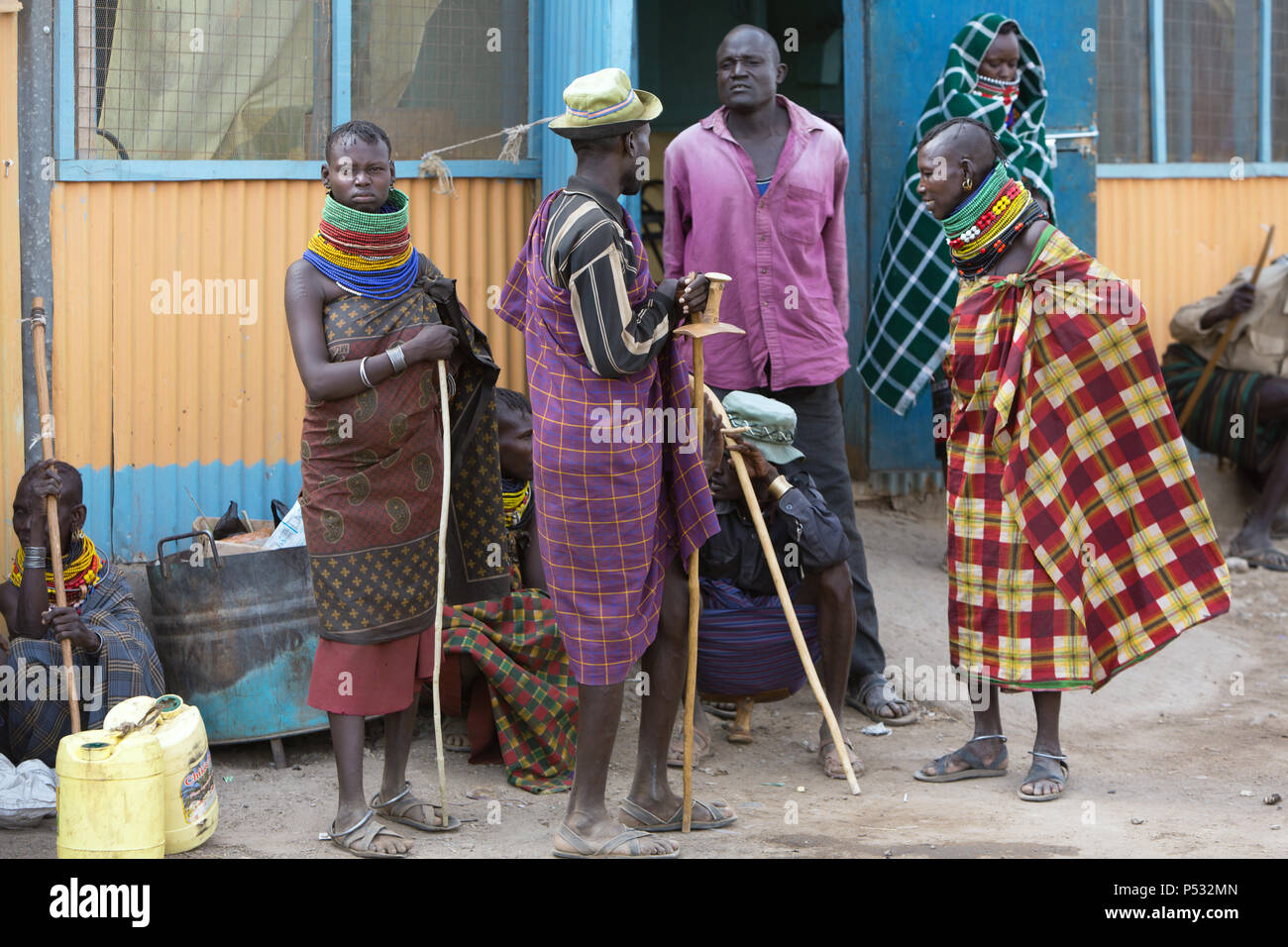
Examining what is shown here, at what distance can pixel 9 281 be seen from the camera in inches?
209

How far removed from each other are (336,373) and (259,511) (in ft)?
6.35

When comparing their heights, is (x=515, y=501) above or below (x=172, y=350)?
below

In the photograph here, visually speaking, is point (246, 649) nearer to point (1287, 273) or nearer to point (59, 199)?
point (59, 199)

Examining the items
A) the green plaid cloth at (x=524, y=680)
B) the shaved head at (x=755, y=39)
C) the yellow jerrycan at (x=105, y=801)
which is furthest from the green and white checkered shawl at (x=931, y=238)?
the yellow jerrycan at (x=105, y=801)

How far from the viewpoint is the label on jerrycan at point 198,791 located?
4156 mm

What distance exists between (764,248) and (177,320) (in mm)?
2378

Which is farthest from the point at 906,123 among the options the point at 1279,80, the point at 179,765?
the point at 179,765

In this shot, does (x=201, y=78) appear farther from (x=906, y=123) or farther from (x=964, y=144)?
(x=906, y=123)

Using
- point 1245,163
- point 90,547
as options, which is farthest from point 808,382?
point 1245,163

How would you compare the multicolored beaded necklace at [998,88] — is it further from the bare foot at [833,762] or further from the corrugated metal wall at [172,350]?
the bare foot at [833,762]

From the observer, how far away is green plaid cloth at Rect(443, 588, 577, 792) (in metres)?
4.91

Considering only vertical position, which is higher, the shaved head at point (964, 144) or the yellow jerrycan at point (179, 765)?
the shaved head at point (964, 144)

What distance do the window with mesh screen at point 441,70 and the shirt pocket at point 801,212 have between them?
1392 millimetres

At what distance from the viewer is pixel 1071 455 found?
15.3ft
